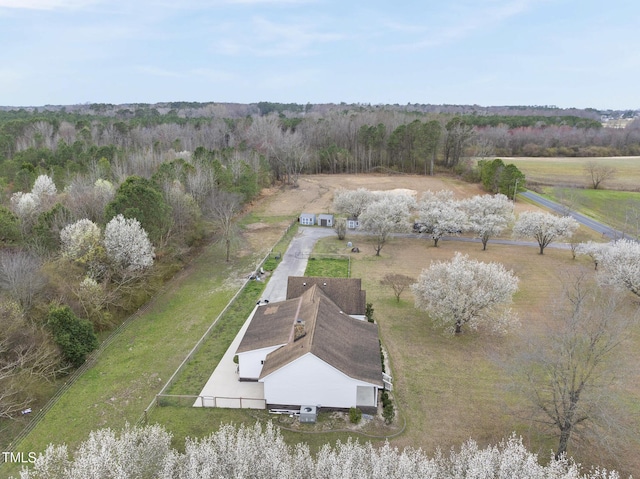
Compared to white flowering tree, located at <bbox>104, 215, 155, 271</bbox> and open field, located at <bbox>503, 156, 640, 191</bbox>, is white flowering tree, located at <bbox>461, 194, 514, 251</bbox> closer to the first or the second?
white flowering tree, located at <bbox>104, 215, 155, 271</bbox>

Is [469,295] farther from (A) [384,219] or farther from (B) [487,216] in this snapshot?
(B) [487,216]

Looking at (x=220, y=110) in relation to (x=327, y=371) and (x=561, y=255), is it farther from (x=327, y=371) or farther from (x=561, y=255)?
(x=327, y=371)

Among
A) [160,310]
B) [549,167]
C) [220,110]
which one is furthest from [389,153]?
[220,110]

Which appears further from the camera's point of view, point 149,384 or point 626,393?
point 149,384

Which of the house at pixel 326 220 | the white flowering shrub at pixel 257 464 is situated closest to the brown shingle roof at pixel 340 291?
the white flowering shrub at pixel 257 464

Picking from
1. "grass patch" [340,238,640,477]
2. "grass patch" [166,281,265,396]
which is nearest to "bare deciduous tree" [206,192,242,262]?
"grass patch" [166,281,265,396]

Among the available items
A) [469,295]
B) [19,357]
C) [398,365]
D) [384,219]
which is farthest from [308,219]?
[19,357]
